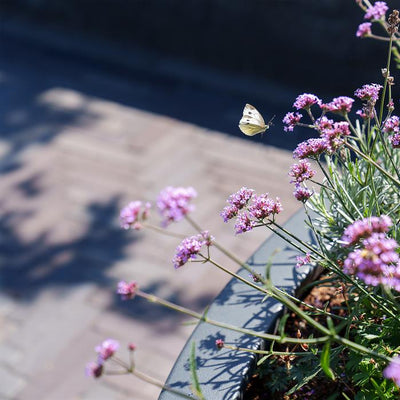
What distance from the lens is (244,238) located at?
3836 mm

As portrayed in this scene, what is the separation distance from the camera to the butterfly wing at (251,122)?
6.70 feet

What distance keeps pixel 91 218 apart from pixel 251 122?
221 centimetres

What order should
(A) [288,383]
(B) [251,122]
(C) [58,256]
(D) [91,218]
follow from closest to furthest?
1. (A) [288,383]
2. (B) [251,122]
3. (C) [58,256]
4. (D) [91,218]

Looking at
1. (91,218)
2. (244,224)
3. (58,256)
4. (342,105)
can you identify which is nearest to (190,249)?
(244,224)

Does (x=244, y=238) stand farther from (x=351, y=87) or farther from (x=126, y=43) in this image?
(x=126, y=43)

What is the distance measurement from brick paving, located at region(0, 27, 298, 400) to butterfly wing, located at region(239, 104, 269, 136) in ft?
4.77

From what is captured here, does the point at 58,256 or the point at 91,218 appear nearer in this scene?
the point at 58,256

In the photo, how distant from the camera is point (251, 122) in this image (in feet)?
6.69

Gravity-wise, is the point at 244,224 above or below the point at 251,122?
below

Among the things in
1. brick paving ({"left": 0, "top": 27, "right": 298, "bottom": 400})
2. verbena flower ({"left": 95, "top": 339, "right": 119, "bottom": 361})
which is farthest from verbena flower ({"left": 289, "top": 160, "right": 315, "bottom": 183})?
brick paving ({"left": 0, "top": 27, "right": 298, "bottom": 400})

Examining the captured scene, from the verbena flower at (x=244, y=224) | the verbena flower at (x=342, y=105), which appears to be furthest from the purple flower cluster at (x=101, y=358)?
the verbena flower at (x=342, y=105)

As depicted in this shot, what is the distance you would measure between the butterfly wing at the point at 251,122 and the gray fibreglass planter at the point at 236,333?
0.35 metres

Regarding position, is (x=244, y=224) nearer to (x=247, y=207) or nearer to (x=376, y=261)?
(x=247, y=207)

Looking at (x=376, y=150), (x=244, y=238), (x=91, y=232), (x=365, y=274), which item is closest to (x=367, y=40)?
(x=244, y=238)
